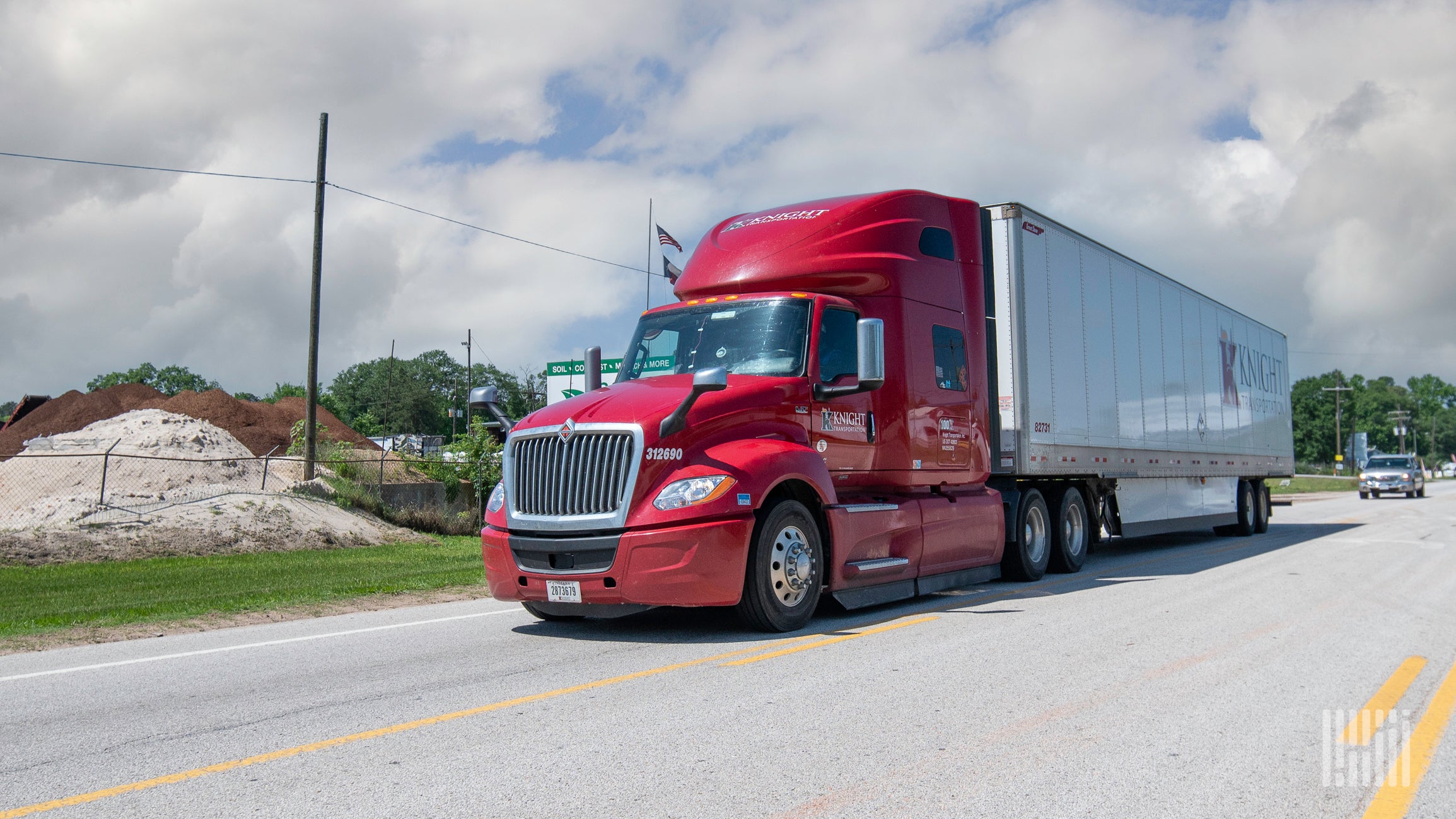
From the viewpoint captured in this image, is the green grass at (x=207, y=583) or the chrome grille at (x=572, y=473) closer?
the chrome grille at (x=572, y=473)

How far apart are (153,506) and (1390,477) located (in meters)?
46.5

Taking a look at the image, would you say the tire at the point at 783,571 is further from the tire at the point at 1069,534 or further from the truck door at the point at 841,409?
the tire at the point at 1069,534

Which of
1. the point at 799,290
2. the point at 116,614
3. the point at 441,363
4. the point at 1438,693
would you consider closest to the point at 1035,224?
the point at 799,290

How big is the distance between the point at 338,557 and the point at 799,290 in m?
10.9

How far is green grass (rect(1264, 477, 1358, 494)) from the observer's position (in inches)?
2311

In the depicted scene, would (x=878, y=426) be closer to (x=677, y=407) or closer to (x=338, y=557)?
(x=677, y=407)

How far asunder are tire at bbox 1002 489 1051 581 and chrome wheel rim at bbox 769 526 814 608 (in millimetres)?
4355

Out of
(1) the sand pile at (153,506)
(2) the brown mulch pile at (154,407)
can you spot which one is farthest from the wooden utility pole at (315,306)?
(2) the brown mulch pile at (154,407)

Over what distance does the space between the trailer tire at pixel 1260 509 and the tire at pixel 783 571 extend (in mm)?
15567

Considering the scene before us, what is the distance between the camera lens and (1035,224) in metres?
12.6

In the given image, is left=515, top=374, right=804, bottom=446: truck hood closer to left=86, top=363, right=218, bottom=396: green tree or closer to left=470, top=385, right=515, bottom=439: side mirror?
left=470, top=385, right=515, bottom=439: side mirror

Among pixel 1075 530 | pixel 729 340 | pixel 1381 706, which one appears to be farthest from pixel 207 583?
pixel 1381 706

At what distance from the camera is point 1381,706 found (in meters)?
5.77

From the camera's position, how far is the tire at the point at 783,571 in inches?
318
